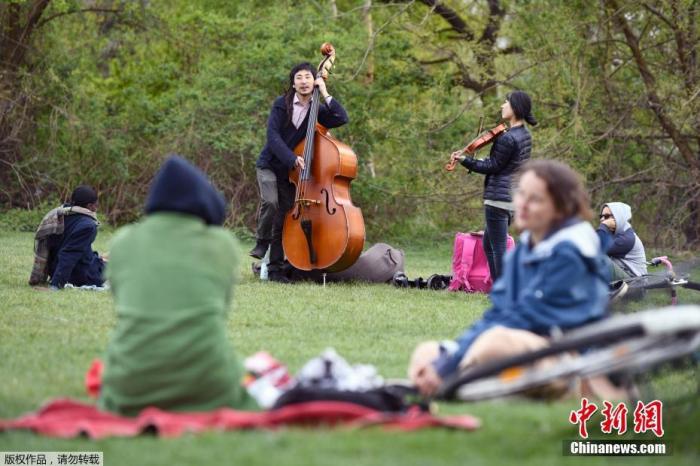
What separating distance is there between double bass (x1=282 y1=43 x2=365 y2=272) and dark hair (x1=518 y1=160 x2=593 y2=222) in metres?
5.60

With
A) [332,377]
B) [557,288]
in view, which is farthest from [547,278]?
[332,377]

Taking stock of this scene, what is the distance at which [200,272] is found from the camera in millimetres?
4711

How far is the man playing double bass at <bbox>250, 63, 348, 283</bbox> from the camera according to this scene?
10828 mm

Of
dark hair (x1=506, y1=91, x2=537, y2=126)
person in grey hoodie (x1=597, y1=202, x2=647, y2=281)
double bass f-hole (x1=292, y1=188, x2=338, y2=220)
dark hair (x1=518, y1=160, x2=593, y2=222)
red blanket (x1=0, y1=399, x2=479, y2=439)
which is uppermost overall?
dark hair (x1=506, y1=91, x2=537, y2=126)

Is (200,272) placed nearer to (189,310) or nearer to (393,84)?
(189,310)

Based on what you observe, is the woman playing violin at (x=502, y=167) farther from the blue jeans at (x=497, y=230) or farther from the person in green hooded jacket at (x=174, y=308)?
the person in green hooded jacket at (x=174, y=308)

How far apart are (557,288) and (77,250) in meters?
5.93

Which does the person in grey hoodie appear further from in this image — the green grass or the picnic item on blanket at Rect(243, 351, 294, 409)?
the picnic item on blanket at Rect(243, 351, 294, 409)

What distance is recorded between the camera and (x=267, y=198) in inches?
430

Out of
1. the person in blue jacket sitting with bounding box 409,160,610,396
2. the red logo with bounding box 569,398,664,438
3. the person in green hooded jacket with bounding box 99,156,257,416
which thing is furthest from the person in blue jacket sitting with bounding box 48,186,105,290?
the red logo with bounding box 569,398,664,438

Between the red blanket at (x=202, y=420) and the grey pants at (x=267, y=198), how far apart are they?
20.7 feet

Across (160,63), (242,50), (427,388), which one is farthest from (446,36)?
(427,388)

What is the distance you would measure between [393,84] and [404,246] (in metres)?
3.04

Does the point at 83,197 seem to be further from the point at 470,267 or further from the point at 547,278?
the point at 547,278
